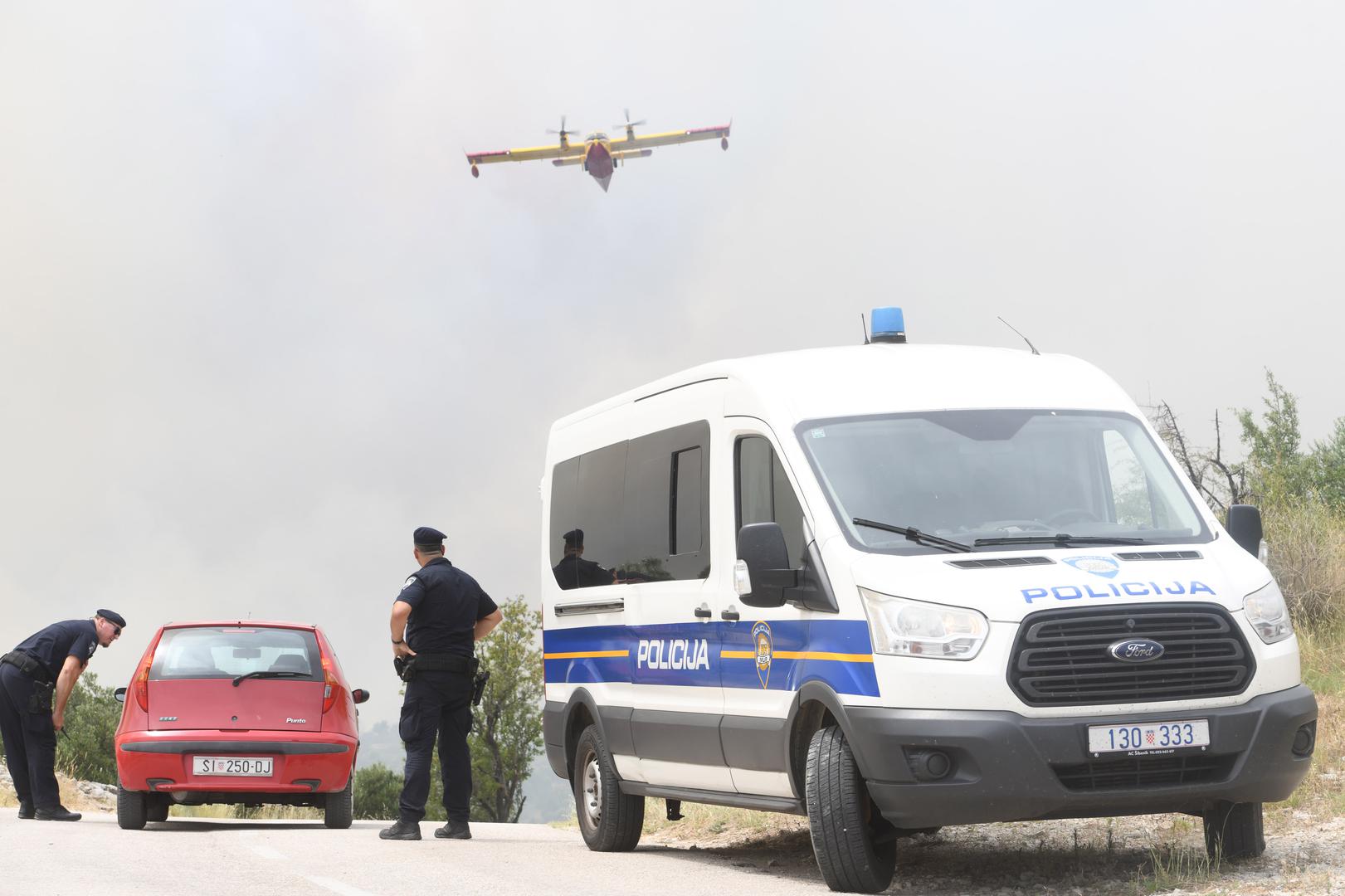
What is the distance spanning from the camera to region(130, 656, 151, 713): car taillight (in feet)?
45.1

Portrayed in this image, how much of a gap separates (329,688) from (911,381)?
6865mm

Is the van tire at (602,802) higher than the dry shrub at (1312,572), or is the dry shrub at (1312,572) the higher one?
the dry shrub at (1312,572)

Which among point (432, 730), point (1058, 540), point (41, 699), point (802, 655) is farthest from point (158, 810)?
point (1058, 540)

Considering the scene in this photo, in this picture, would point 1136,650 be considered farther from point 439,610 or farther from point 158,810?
point 158,810

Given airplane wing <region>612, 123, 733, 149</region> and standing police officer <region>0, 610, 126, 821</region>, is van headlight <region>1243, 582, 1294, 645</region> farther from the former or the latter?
airplane wing <region>612, 123, 733, 149</region>

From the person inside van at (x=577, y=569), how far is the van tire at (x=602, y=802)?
0.98m

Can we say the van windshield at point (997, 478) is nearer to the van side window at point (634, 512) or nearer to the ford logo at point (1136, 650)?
the ford logo at point (1136, 650)

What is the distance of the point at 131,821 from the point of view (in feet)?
45.8

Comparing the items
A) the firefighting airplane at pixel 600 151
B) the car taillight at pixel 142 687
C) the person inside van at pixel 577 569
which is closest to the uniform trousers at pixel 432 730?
the person inside van at pixel 577 569

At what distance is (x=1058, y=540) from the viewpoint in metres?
A: 8.27

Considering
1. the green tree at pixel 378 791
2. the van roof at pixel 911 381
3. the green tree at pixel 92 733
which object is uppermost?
the van roof at pixel 911 381

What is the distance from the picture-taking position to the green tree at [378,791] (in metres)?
75.4

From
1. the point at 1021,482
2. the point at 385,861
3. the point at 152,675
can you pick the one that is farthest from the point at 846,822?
the point at 152,675

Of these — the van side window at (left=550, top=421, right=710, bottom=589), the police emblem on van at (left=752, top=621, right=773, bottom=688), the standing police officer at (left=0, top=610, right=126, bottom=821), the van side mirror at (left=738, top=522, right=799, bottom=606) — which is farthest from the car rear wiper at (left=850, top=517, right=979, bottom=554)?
the standing police officer at (left=0, top=610, right=126, bottom=821)
